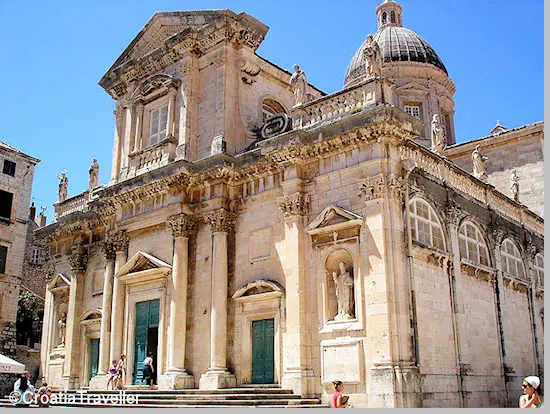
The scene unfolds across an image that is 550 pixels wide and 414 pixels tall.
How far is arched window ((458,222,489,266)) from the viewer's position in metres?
17.5

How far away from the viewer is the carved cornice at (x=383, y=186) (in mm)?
14648

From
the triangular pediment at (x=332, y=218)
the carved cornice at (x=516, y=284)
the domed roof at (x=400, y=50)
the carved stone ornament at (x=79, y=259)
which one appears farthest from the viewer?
the domed roof at (x=400, y=50)

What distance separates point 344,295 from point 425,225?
294 centimetres

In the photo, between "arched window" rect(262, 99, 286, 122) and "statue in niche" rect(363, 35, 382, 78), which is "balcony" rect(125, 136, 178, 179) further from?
"statue in niche" rect(363, 35, 382, 78)

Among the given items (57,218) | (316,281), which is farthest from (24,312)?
(316,281)

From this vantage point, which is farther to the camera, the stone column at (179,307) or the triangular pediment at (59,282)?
the triangular pediment at (59,282)

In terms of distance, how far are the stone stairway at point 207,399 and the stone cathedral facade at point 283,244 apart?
0.54 meters

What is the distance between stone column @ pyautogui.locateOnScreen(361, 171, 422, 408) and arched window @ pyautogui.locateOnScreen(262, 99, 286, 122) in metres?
7.17

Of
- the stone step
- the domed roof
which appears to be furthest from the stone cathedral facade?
the domed roof

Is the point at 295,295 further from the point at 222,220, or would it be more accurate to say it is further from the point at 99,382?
the point at 99,382

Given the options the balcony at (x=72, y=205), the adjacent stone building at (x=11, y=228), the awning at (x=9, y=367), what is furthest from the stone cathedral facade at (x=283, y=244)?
the adjacent stone building at (x=11, y=228)

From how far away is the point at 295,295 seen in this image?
15633 millimetres

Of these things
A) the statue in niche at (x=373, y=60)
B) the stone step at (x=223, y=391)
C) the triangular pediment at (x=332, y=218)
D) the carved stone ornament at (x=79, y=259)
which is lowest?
the stone step at (x=223, y=391)

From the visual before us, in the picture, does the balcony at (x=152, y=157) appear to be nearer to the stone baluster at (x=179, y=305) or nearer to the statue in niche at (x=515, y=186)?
the stone baluster at (x=179, y=305)
